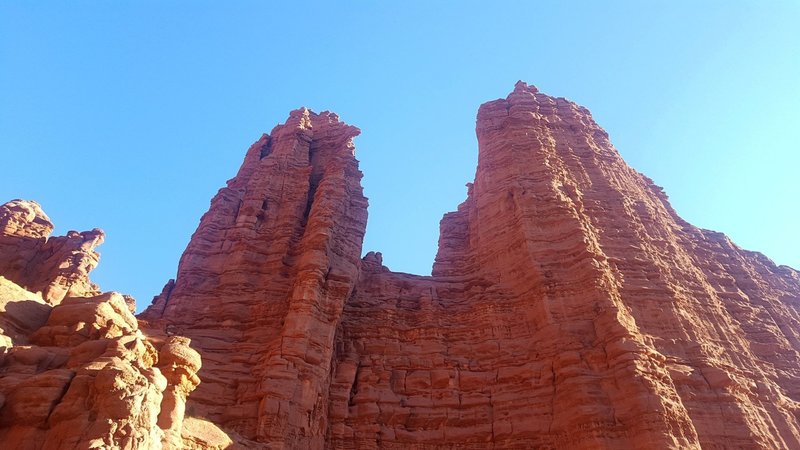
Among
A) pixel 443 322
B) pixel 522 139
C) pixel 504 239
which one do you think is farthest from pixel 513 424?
pixel 522 139

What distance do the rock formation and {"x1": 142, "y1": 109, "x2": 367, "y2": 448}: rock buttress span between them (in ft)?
0.36

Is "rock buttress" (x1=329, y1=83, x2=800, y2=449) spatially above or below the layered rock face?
above

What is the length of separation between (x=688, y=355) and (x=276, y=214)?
2296cm

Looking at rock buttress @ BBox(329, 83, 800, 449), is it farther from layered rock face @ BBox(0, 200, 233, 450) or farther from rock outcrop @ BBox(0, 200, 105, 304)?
rock outcrop @ BBox(0, 200, 105, 304)

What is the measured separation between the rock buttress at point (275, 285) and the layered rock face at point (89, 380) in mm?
4000

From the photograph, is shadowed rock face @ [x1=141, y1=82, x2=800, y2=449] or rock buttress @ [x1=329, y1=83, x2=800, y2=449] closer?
rock buttress @ [x1=329, y1=83, x2=800, y2=449]

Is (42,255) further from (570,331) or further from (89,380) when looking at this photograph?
(570,331)

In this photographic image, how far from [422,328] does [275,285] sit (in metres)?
7.92

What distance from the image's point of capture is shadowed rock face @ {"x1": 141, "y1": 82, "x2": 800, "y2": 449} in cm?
2158

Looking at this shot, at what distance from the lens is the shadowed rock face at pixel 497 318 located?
70.8ft

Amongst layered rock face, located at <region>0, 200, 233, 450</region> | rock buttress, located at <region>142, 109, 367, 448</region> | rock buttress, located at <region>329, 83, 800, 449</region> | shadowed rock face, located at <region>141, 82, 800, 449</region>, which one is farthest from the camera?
rock buttress, located at <region>142, 109, 367, 448</region>

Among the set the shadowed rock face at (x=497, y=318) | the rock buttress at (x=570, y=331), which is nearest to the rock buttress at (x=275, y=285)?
the shadowed rock face at (x=497, y=318)

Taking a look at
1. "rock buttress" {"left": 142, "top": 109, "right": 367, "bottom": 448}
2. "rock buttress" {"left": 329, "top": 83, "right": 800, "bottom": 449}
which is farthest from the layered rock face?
"rock buttress" {"left": 329, "top": 83, "right": 800, "bottom": 449}

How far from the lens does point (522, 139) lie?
126 ft
